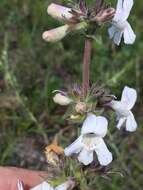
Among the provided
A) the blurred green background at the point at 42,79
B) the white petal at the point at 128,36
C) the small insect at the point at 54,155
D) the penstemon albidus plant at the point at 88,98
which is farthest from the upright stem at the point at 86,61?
the blurred green background at the point at 42,79

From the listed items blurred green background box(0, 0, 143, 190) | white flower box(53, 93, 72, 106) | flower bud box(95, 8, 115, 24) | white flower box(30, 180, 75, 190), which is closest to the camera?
flower bud box(95, 8, 115, 24)

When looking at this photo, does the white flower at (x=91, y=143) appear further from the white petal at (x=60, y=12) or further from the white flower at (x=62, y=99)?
the white petal at (x=60, y=12)

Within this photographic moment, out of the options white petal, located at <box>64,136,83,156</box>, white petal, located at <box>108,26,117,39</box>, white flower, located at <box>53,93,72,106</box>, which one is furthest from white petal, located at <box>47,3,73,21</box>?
white petal, located at <box>64,136,83,156</box>

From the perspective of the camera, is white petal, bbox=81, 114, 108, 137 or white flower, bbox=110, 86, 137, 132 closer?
white petal, bbox=81, 114, 108, 137

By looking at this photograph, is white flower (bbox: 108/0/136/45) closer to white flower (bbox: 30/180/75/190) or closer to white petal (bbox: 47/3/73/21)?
white petal (bbox: 47/3/73/21)

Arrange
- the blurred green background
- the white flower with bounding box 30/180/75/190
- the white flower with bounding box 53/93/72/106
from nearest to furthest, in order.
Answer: the white flower with bounding box 53/93/72/106, the white flower with bounding box 30/180/75/190, the blurred green background

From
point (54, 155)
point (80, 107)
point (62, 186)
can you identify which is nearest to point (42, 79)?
point (54, 155)

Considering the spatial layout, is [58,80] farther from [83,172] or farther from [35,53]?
[83,172]

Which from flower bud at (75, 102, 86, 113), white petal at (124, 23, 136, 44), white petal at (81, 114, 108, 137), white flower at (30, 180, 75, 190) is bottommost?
white flower at (30, 180, 75, 190)
